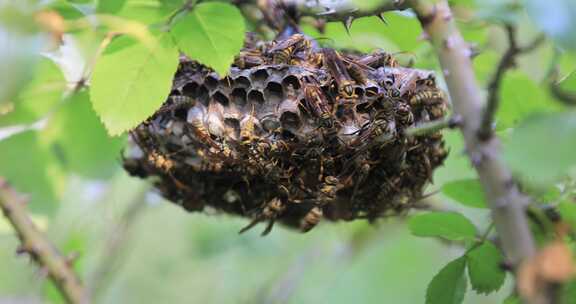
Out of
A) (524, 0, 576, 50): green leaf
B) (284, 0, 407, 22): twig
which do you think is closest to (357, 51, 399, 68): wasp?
(284, 0, 407, 22): twig

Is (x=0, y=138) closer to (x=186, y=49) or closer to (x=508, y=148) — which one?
(x=186, y=49)

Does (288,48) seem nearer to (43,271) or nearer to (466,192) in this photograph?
(466,192)

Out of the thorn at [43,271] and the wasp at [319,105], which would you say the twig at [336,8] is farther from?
the thorn at [43,271]

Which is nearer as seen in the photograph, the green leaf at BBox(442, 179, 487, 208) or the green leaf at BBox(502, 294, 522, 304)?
the green leaf at BBox(502, 294, 522, 304)

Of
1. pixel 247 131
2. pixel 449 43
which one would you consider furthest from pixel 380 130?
pixel 449 43

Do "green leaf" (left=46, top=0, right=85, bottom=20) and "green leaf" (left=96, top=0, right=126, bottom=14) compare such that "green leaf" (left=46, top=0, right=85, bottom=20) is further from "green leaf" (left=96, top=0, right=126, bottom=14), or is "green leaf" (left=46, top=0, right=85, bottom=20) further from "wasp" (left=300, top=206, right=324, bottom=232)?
A: "wasp" (left=300, top=206, right=324, bottom=232)

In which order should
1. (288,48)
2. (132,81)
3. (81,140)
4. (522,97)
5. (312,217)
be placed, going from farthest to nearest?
(81,140) < (312,217) < (288,48) < (132,81) < (522,97)

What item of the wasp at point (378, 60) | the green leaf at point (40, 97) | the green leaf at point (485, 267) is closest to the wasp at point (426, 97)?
the wasp at point (378, 60)
